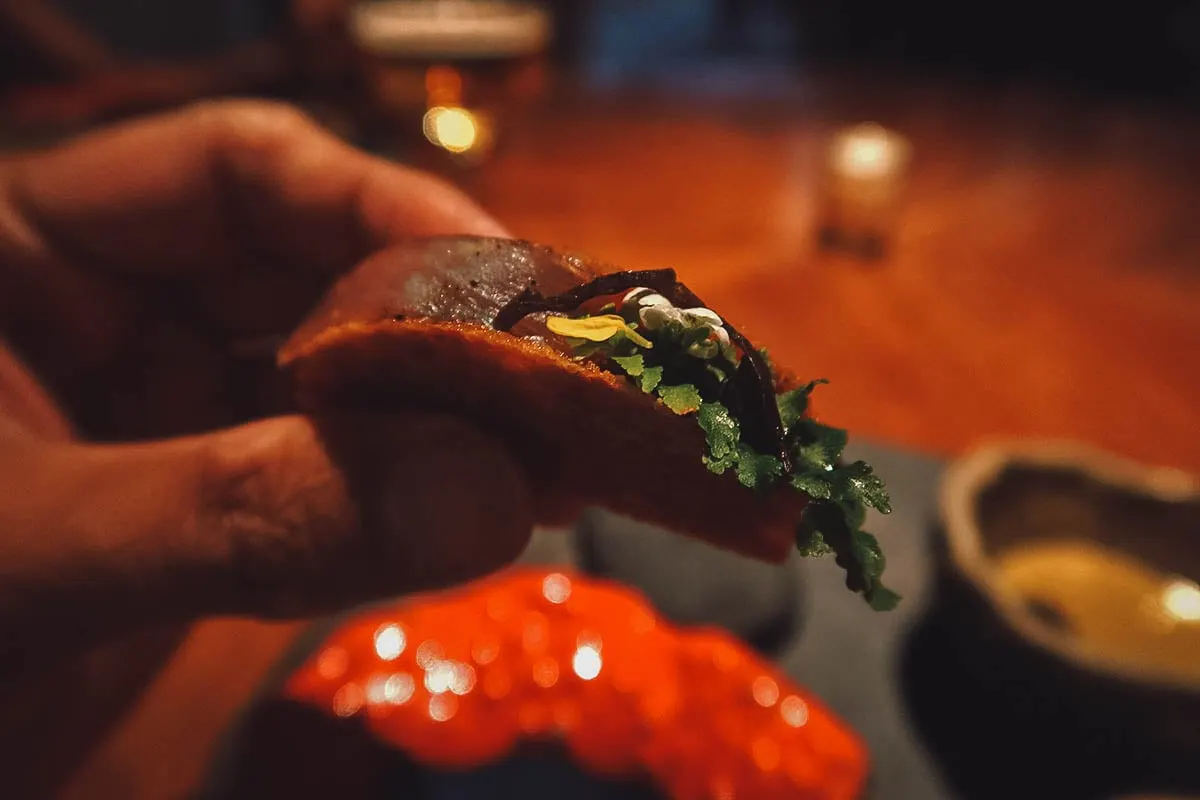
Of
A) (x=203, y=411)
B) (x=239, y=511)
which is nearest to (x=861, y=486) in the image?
(x=239, y=511)

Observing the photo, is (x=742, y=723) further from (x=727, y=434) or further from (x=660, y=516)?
(x=727, y=434)

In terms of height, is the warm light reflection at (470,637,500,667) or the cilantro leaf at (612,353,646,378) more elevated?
the cilantro leaf at (612,353,646,378)

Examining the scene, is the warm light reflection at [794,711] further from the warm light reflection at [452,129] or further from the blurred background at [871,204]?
the warm light reflection at [452,129]

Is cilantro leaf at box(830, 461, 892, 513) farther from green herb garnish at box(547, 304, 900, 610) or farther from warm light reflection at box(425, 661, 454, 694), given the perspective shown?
warm light reflection at box(425, 661, 454, 694)

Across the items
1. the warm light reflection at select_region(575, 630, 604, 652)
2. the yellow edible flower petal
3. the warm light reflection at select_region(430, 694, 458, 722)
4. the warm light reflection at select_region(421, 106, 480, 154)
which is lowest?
the warm light reflection at select_region(430, 694, 458, 722)

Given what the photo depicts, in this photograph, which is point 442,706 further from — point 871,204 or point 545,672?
point 871,204

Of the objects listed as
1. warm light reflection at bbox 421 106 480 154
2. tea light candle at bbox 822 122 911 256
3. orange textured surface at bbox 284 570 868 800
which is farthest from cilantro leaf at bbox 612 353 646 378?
warm light reflection at bbox 421 106 480 154

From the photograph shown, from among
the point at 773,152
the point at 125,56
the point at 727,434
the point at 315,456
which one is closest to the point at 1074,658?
the point at 727,434
